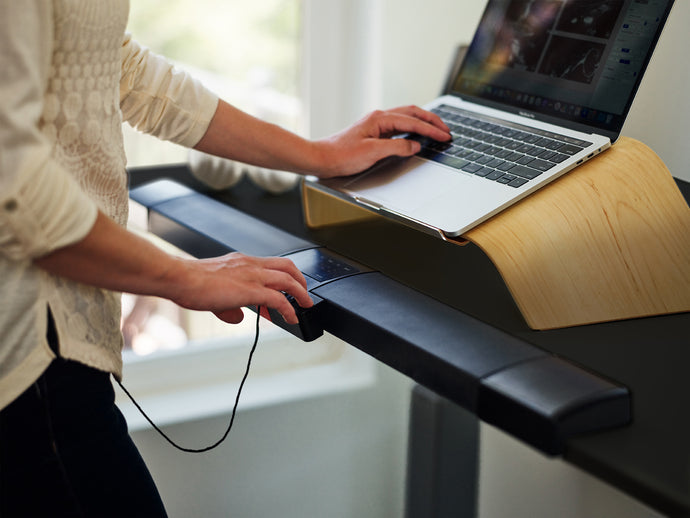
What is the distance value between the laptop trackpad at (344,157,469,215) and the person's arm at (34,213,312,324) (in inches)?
7.1

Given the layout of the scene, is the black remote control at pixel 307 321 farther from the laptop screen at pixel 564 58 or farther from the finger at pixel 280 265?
the laptop screen at pixel 564 58

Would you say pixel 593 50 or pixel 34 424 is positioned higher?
pixel 593 50

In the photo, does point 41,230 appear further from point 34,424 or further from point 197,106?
point 197,106

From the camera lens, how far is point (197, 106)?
1061 millimetres

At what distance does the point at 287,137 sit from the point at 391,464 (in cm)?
118

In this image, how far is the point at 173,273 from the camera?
703 mm

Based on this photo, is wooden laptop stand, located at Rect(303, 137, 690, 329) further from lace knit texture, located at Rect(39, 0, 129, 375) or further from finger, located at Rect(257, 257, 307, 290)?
lace knit texture, located at Rect(39, 0, 129, 375)

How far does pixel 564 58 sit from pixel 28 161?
27.4 inches

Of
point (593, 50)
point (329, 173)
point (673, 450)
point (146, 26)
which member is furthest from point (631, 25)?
point (146, 26)

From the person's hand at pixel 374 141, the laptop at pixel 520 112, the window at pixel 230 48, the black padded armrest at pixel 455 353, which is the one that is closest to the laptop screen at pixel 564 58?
the laptop at pixel 520 112

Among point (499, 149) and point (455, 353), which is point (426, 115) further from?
point (455, 353)

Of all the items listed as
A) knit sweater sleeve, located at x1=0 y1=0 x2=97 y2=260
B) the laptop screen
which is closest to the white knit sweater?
knit sweater sleeve, located at x1=0 y1=0 x2=97 y2=260

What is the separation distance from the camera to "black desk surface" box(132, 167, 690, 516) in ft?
1.95

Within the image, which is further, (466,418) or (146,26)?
(146,26)
